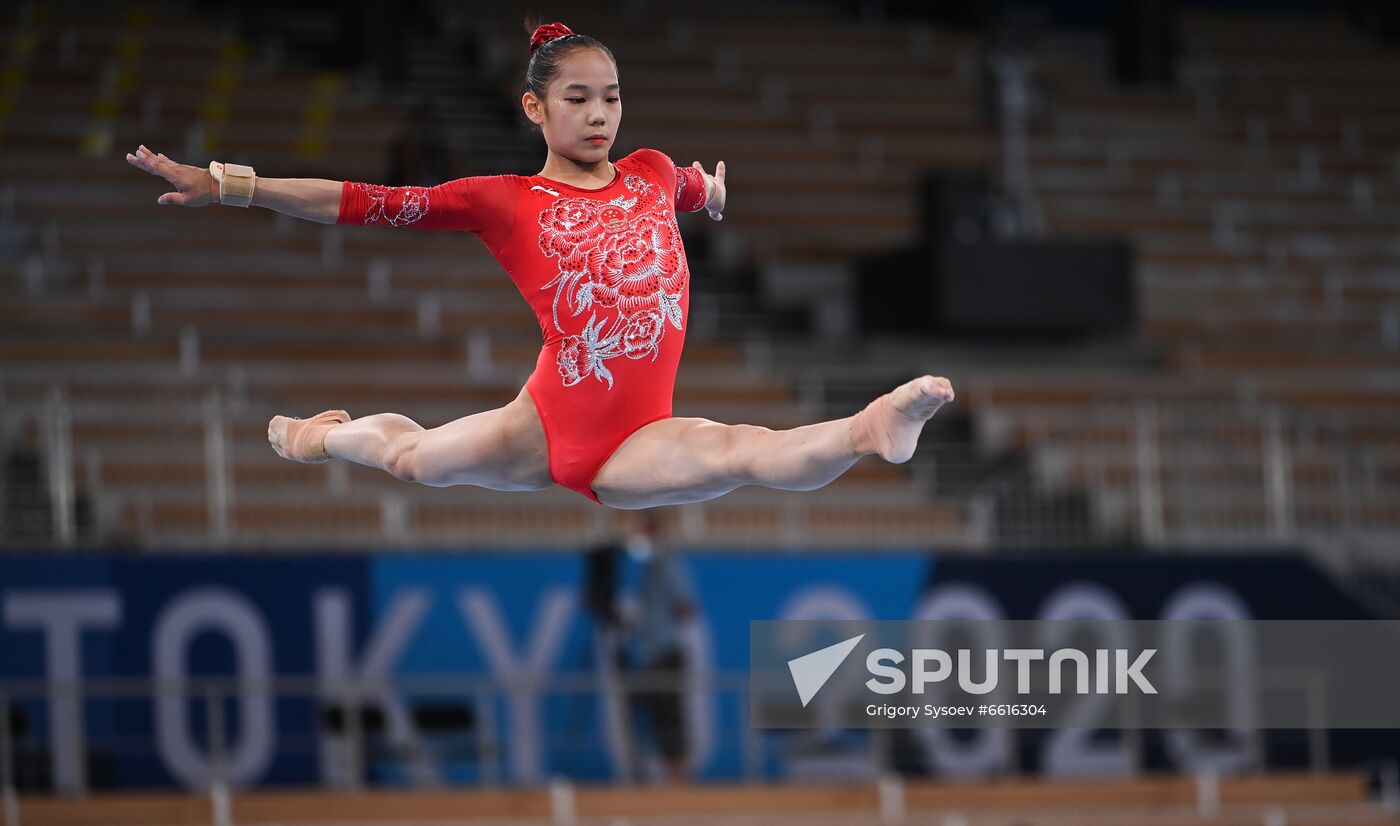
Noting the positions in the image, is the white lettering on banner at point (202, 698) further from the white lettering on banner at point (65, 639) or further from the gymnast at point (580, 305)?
the gymnast at point (580, 305)

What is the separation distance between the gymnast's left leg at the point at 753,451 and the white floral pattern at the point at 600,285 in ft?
0.78

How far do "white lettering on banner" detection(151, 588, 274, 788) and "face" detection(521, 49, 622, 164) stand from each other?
197 inches

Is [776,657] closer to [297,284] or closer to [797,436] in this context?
[297,284]

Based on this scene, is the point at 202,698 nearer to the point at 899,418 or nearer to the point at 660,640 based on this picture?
the point at 660,640

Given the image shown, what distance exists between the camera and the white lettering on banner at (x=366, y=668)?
32.0 ft

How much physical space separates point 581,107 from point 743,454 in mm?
1012

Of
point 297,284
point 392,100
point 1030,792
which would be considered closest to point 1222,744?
point 1030,792

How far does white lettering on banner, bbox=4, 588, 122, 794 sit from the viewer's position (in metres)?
9.47

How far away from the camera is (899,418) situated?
469cm

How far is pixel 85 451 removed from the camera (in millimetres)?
10406

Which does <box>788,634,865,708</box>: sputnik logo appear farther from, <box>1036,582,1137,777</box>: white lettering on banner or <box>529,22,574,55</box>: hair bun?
<box>1036,582,1137,777</box>: white lettering on banner

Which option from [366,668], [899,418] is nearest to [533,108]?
[899,418]

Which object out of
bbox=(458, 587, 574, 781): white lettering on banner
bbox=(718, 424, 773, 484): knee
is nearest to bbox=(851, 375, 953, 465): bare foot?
bbox=(718, 424, 773, 484): knee

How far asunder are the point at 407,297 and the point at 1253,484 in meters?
5.14
